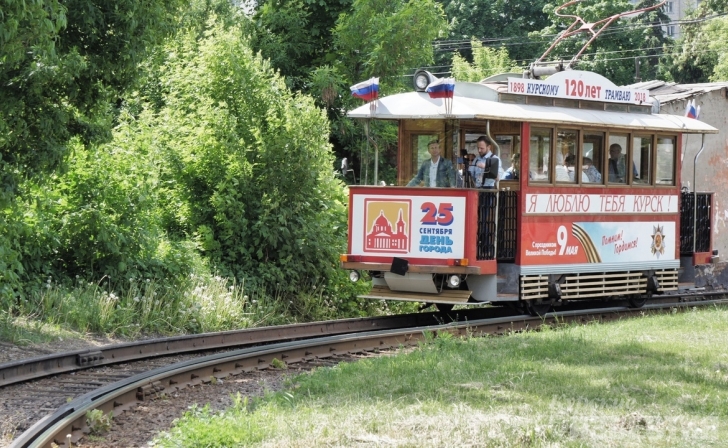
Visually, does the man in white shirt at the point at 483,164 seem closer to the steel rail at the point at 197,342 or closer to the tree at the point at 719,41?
the steel rail at the point at 197,342

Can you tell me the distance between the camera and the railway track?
7.67 m

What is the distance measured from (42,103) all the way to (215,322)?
14.0 feet

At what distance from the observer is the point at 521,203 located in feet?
46.4

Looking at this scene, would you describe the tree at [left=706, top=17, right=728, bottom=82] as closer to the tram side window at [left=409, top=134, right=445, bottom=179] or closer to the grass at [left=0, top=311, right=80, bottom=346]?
the tram side window at [left=409, top=134, right=445, bottom=179]

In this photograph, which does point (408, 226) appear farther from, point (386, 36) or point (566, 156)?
point (386, 36)

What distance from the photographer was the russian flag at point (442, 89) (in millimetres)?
13609

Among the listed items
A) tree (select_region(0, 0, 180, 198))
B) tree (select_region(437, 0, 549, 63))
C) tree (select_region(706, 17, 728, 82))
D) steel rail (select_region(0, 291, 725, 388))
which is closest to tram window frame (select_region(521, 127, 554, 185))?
steel rail (select_region(0, 291, 725, 388))

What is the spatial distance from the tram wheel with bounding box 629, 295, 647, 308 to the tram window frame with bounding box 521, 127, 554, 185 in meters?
3.29

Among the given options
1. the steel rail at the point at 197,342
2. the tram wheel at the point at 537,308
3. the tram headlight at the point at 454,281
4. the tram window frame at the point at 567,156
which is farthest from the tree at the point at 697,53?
the tram headlight at the point at 454,281

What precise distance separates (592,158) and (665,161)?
191 centimetres

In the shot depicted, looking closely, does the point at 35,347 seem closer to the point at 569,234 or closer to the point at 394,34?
the point at 569,234

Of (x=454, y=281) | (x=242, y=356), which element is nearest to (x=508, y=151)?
(x=454, y=281)

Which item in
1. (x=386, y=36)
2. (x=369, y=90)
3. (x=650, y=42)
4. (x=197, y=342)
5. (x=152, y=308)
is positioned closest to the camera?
(x=197, y=342)

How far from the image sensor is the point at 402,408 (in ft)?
25.3
